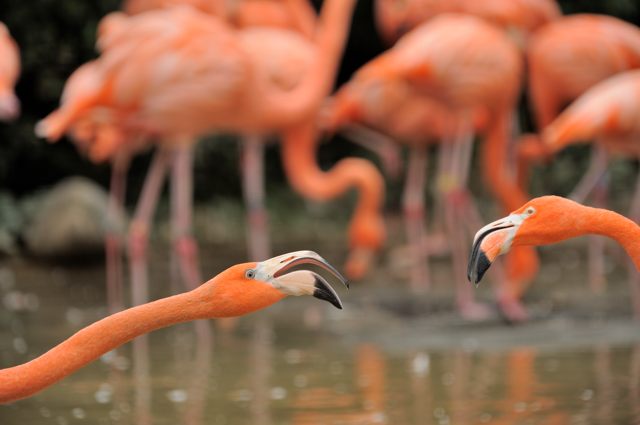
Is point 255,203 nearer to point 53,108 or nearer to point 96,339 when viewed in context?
point 53,108

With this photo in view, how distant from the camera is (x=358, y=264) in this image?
859cm

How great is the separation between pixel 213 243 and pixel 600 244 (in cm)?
304

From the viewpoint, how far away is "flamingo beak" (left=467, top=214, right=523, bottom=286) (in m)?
3.26

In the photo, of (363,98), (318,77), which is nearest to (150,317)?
(318,77)

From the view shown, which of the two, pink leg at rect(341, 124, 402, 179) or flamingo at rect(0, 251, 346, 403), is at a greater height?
pink leg at rect(341, 124, 402, 179)

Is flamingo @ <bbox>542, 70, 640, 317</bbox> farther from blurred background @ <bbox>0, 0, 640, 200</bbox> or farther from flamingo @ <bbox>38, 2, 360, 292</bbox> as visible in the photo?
blurred background @ <bbox>0, 0, 640, 200</bbox>

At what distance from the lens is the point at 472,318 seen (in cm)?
689

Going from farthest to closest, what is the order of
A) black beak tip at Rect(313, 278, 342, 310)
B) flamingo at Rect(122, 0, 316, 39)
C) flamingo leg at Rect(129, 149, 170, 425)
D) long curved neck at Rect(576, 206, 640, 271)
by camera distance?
flamingo at Rect(122, 0, 316, 39) → flamingo leg at Rect(129, 149, 170, 425) → long curved neck at Rect(576, 206, 640, 271) → black beak tip at Rect(313, 278, 342, 310)

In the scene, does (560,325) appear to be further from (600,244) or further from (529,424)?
(529,424)

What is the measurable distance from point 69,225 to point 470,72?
317cm

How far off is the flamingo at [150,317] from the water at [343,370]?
1469mm

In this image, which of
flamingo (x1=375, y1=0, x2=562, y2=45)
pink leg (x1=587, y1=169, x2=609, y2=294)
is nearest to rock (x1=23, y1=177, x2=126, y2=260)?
flamingo (x1=375, y1=0, x2=562, y2=45)

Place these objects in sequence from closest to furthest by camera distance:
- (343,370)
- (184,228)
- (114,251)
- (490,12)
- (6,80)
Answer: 1. (343,370)
2. (6,80)
3. (184,228)
4. (114,251)
5. (490,12)

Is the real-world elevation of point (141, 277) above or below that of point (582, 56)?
below
